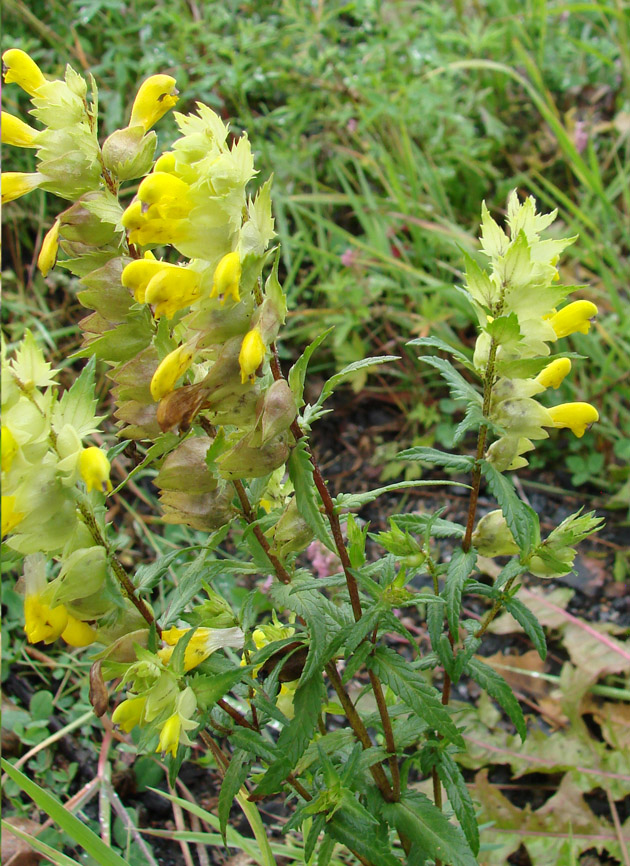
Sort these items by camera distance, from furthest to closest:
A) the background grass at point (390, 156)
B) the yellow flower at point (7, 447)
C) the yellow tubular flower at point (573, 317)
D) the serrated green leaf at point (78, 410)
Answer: the background grass at point (390, 156) < the yellow tubular flower at point (573, 317) < the serrated green leaf at point (78, 410) < the yellow flower at point (7, 447)

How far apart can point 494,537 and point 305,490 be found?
0.29m

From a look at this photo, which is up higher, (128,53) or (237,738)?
(128,53)

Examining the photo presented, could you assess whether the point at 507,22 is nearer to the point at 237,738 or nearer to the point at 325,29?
the point at 325,29

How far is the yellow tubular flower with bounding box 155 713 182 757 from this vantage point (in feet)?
2.29

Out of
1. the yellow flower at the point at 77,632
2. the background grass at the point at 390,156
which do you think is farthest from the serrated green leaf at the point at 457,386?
the background grass at the point at 390,156

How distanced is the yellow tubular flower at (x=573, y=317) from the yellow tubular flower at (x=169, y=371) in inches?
15.5

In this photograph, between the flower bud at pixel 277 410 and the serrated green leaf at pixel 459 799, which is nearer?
the flower bud at pixel 277 410

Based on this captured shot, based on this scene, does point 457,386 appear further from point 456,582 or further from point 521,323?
point 456,582

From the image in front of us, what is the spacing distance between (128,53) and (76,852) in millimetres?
2062

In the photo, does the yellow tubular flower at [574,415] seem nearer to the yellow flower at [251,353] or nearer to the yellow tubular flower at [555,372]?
the yellow tubular flower at [555,372]

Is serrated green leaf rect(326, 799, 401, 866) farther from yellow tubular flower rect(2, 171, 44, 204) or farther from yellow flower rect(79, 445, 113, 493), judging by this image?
yellow tubular flower rect(2, 171, 44, 204)

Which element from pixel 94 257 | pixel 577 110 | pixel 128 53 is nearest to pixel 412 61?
pixel 577 110

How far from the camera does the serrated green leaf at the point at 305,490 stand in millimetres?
685

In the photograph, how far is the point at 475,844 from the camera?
90cm
